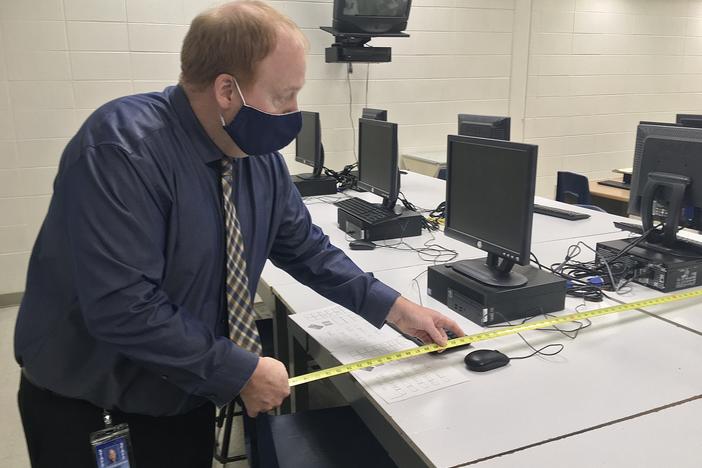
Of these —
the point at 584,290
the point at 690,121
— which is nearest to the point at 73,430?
the point at 584,290

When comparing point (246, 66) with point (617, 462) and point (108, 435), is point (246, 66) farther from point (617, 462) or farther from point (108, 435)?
point (617, 462)

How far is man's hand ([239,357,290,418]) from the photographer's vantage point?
1219 mm

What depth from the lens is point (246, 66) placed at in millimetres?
Answer: 1196

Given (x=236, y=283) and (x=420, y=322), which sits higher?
(x=236, y=283)

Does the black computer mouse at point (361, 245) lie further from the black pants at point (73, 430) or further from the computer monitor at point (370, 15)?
the computer monitor at point (370, 15)

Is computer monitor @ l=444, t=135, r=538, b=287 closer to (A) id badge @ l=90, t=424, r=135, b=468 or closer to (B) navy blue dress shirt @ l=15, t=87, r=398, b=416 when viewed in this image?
(B) navy blue dress shirt @ l=15, t=87, r=398, b=416

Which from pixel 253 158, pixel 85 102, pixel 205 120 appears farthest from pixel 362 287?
pixel 85 102

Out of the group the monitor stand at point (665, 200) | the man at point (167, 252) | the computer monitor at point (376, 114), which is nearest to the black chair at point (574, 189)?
the computer monitor at point (376, 114)

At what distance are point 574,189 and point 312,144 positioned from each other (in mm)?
1884

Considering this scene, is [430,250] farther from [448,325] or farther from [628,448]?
[628,448]

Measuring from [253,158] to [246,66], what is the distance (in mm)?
304

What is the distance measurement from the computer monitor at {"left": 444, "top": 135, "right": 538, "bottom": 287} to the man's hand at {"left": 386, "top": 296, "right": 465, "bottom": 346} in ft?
0.95

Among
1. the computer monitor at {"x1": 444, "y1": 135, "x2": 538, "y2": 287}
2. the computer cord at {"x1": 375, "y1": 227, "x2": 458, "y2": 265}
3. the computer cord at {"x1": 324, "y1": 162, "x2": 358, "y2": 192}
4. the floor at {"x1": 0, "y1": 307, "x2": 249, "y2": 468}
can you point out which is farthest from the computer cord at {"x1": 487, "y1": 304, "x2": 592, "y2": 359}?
the computer cord at {"x1": 324, "y1": 162, "x2": 358, "y2": 192}

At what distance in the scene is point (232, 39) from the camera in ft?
3.81
